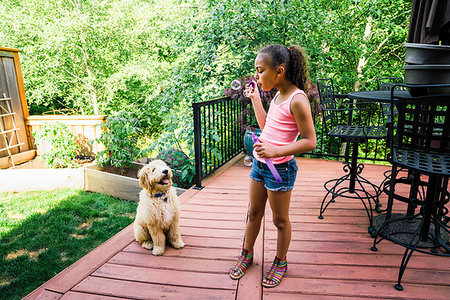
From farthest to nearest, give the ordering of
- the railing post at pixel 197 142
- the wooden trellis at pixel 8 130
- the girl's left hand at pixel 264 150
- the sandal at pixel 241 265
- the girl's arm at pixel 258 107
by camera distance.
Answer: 1. the wooden trellis at pixel 8 130
2. the railing post at pixel 197 142
3. the sandal at pixel 241 265
4. the girl's arm at pixel 258 107
5. the girl's left hand at pixel 264 150

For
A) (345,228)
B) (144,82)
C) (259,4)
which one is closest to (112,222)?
(345,228)

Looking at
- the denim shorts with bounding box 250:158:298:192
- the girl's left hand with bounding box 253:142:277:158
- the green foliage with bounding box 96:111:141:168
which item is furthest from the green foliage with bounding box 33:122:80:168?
the girl's left hand with bounding box 253:142:277:158

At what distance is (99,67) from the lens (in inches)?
433

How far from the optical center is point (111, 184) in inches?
181

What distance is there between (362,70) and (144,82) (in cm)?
754

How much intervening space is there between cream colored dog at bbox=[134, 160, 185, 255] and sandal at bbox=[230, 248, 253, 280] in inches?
21.6

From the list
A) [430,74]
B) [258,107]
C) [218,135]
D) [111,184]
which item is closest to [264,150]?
[258,107]

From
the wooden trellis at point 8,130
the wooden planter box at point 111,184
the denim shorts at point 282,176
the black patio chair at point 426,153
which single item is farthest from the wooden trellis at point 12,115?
the black patio chair at point 426,153

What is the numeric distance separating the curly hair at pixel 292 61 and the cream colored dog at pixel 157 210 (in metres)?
1.10

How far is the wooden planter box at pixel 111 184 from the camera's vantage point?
14.7ft

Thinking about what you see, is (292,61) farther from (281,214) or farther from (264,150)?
(281,214)

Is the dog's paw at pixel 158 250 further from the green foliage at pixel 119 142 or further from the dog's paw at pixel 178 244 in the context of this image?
the green foliage at pixel 119 142

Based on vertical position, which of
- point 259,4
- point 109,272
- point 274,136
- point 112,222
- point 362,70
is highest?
point 259,4

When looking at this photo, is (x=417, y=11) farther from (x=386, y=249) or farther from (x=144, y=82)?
(x=144, y=82)
